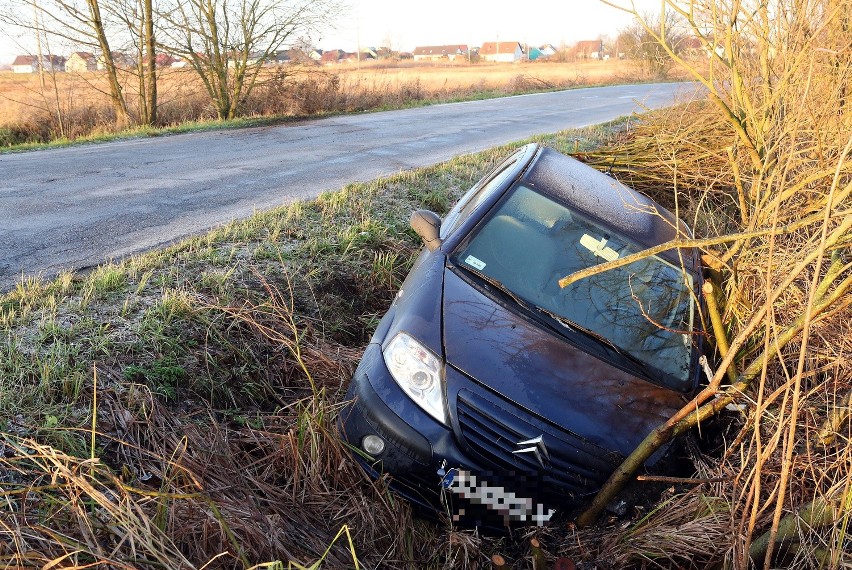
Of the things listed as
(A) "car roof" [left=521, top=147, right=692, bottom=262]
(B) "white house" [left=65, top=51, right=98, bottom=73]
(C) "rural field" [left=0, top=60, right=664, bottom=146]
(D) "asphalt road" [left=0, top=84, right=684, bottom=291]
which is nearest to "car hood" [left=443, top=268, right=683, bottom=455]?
(A) "car roof" [left=521, top=147, right=692, bottom=262]

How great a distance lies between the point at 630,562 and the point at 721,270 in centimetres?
160

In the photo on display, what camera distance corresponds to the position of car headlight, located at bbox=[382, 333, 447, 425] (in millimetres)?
2965

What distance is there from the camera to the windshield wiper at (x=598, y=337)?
3.31m

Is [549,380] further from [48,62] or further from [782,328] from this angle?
[48,62]

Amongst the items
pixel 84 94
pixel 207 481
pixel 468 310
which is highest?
pixel 84 94

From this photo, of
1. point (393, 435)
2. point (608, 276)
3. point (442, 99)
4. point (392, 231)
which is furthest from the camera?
point (442, 99)

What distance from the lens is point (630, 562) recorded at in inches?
104

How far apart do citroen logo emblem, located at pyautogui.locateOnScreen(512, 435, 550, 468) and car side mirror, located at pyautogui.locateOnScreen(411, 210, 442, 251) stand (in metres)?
1.53

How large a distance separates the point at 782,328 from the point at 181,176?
25.7ft

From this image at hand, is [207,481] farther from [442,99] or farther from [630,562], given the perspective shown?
Answer: [442,99]

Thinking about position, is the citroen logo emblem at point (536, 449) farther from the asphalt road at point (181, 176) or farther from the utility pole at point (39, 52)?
the utility pole at point (39, 52)

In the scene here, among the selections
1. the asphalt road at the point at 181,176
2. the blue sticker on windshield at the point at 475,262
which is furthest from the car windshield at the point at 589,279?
the asphalt road at the point at 181,176

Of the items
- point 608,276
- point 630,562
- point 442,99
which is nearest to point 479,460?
point 630,562

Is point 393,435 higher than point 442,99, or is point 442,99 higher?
point 442,99
